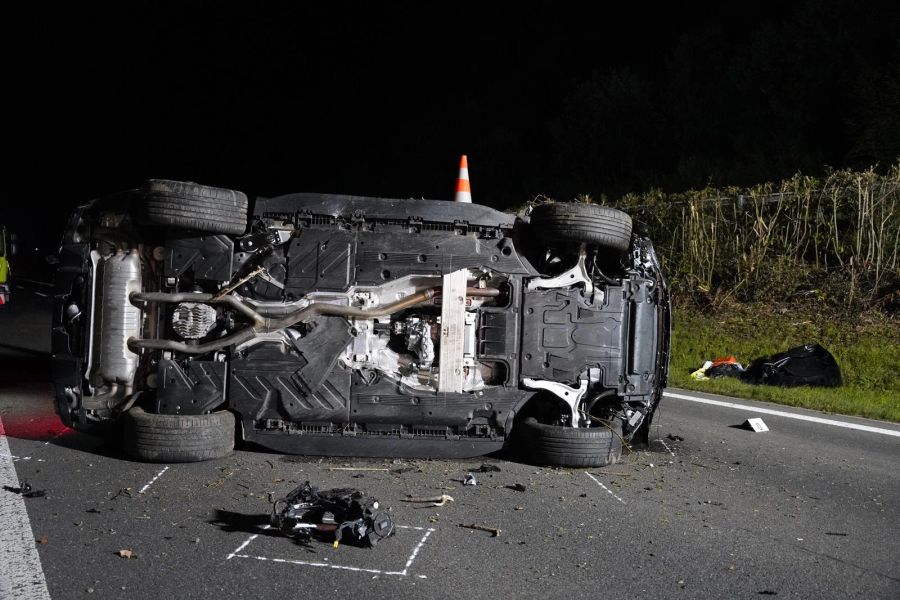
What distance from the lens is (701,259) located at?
12508mm

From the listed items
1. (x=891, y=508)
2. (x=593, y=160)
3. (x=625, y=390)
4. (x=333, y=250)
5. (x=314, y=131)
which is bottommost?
(x=891, y=508)

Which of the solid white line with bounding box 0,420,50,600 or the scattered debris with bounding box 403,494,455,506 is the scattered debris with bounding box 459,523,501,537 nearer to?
the scattered debris with bounding box 403,494,455,506

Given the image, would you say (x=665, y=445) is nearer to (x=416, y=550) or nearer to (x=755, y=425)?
(x=755, y=425)

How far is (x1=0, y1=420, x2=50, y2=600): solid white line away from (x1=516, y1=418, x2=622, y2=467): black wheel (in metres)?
2.97

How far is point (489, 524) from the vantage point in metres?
4.18

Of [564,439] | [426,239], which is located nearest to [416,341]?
[426,239]

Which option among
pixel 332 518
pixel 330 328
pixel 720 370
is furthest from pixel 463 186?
pixel 720 370

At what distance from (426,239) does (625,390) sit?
1.71 meters

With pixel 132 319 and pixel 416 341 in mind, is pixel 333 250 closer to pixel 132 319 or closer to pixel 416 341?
pixel 416 341

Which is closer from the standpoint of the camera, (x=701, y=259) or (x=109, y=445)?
(x=109, y=445)

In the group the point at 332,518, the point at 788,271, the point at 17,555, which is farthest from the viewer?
the point at 788,271

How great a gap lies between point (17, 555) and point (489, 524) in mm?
2257

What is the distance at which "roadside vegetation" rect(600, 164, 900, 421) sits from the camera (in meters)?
10.4

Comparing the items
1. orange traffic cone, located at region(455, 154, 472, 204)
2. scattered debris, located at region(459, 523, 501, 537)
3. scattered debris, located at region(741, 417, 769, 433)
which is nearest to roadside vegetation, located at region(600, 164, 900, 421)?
scattered debris, located at region(741, 417, 769, 433)
